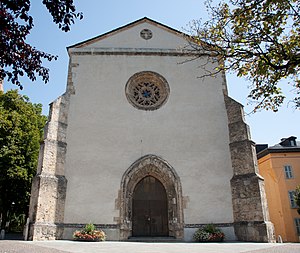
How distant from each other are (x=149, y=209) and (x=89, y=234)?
3080 millimetres

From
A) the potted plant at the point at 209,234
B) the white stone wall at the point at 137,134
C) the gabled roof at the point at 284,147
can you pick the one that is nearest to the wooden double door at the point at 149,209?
the white stone wall at the point at 137,134

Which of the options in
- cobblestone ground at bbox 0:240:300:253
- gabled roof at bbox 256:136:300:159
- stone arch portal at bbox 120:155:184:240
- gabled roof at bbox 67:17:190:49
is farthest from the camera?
gabled roof at bbox 256:136:300:159

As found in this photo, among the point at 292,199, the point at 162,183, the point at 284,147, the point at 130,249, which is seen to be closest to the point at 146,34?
the point at 162,183

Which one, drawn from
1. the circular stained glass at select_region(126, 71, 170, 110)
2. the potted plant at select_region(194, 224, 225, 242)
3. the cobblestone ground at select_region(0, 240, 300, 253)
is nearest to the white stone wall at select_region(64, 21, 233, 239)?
the circular stained glass at select_region(126, 71, 170, 110)

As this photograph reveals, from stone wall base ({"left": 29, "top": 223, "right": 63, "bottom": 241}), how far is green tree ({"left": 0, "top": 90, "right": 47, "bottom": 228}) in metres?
5.05

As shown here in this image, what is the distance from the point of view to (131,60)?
15.5 m

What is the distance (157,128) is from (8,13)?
34.6ft

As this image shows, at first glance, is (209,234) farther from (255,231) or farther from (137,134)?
(137,134)

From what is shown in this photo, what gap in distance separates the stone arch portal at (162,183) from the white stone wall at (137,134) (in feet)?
0.98

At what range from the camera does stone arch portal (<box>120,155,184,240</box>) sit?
1246 cm

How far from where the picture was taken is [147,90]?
1532 centimetres

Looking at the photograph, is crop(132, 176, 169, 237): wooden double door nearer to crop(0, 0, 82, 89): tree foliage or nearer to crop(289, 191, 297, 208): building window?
crop(0, 0, 82, 89): tree foliage

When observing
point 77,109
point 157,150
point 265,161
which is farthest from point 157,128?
point 265,161

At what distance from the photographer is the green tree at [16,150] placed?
15.4 m
